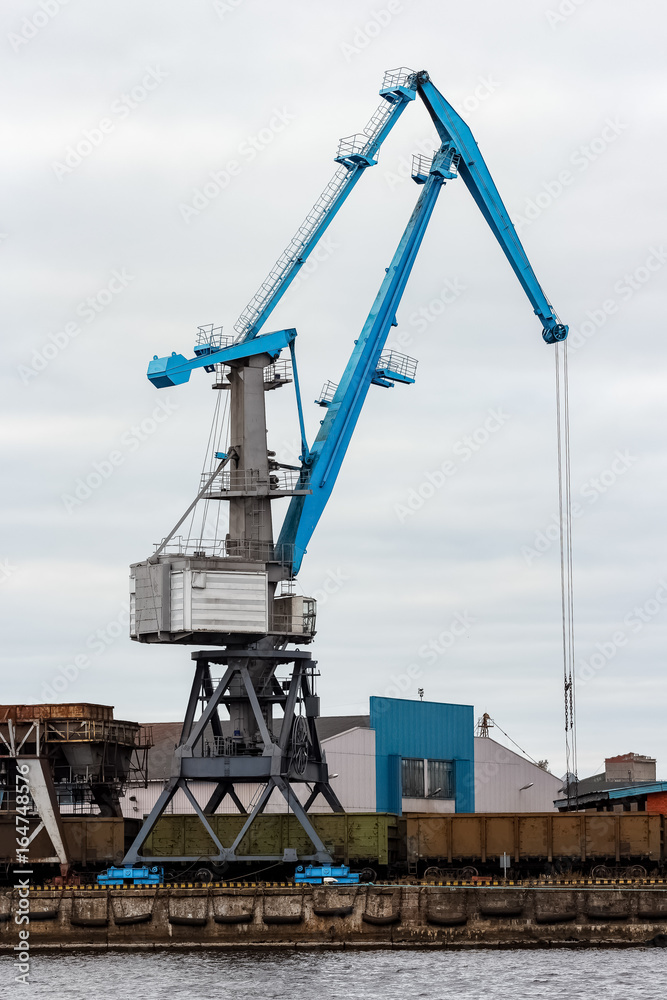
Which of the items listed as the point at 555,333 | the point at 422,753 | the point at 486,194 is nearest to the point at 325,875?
the point at 422,753

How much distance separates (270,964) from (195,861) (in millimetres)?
8637

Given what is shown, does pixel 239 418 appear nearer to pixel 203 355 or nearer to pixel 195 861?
pixel 203 355

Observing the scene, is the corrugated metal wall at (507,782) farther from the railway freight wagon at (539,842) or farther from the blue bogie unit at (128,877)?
the blue bogie unit at (128,877)

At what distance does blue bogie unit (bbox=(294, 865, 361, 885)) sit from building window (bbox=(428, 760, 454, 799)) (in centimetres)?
2052

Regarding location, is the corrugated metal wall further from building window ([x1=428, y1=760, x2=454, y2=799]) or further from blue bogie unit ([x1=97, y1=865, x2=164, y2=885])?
blue bogie unit ([x1=97, y1=865, x2=164, y2=885])

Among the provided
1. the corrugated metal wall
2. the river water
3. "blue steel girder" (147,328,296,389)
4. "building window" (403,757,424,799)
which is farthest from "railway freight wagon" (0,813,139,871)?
the corrugated metal wall

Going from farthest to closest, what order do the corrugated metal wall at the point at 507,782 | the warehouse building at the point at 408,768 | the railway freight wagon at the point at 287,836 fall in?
the corrugated metal wall at the point at 507,782 → the warehouse building at the point at 408,768 → the railway freight wagon at the point at 287,836

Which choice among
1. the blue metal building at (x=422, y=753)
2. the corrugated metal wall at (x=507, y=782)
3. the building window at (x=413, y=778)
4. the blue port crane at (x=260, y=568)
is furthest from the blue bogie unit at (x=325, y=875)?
the corrugated metal wall at (x=507, y=782)

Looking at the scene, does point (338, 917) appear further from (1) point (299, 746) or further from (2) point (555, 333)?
(2) point (555, 333)

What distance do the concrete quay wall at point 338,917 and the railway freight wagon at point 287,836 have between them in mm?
3008

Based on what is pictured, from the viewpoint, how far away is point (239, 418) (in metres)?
56.9

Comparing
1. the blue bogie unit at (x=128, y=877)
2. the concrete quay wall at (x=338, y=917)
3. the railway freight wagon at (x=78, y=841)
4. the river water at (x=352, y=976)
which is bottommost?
the river water at (x=352, y=976)

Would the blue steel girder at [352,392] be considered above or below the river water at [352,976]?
above

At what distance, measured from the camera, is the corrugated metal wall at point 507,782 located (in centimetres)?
7425
